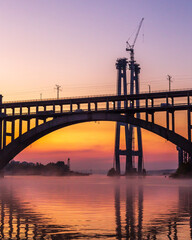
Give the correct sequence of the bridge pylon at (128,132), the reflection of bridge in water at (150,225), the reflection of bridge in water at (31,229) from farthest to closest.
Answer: the bridge pylon at (128,132) < the reflection of bridge in water at (150,225) < the reflection of bridge in water at (31,229)

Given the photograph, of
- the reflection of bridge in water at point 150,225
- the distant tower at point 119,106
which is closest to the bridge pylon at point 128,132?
the distant tower at point 119,106

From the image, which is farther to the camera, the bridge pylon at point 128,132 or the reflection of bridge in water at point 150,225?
the bridge pylon at point 128,132

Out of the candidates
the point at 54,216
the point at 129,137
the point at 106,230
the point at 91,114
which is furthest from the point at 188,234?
the point at 129,137

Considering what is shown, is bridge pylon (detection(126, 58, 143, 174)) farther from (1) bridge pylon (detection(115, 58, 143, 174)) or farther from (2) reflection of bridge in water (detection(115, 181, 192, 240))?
(2) reflection of bridge in water (detection(115, 181, 192, 240))

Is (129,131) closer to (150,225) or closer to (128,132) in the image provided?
(128,132)

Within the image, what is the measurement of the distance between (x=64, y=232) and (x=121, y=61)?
18199cm

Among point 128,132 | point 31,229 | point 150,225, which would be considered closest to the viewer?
point 31,229

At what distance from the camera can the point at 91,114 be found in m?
85.2

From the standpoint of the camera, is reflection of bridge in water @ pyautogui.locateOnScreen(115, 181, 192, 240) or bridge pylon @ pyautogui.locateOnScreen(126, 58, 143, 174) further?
bridge pylon @ pyautogui.locateOnScreen(126, 58, 143, 174)

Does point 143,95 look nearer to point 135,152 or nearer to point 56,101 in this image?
point 56,101

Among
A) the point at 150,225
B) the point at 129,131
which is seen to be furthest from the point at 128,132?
the point at 150,225

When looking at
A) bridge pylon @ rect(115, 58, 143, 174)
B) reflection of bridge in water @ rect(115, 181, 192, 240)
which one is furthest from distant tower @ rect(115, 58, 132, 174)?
reflection of bridge in water @ rect(115, 181, 192, 240)

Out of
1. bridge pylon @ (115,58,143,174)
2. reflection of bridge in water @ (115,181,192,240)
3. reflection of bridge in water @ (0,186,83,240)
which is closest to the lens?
reflection of bridge in water @ (0,186,83,240)

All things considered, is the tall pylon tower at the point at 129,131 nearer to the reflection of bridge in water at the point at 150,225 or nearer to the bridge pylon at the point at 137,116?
the bridge pylon at the point at 137,116
